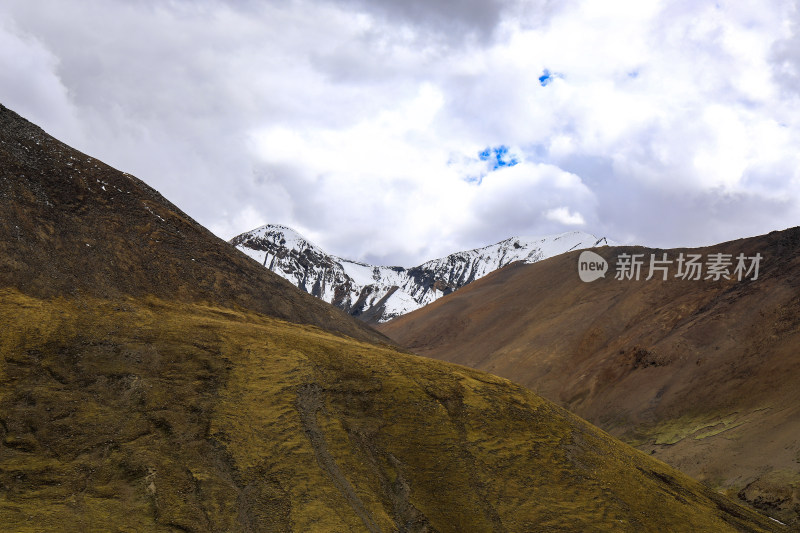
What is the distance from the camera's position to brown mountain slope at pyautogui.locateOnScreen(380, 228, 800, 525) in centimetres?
4203

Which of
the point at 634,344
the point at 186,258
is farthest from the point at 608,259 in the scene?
the point at 186,258

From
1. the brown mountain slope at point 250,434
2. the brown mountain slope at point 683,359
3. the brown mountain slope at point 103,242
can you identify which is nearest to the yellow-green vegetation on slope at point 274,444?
the brown mountain slope at point 250,434

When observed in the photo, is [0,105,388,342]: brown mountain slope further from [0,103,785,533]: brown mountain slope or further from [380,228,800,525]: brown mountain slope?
[380,228,800,525]: brown mountain slope

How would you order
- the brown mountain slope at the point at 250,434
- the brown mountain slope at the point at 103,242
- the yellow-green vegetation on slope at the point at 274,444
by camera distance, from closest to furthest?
the yellow-green vegetation on slope at the point at 274,444 → the brown mountain slope at the point at 250,434 → the brown mountain slope at the point at 103,242

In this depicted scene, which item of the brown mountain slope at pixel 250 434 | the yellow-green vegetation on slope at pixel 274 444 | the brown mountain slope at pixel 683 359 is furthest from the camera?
the brown mountain slope at pixel 683 359

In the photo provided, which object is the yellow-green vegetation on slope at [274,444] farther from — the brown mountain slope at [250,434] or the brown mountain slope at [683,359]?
the brown mountain slope at [683,359]

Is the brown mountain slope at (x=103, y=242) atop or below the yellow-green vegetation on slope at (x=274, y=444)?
atop

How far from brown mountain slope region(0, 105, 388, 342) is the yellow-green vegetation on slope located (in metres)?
4.59

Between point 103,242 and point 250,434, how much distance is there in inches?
965

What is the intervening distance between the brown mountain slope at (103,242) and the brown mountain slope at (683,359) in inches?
1178

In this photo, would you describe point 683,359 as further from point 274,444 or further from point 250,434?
point 250,434

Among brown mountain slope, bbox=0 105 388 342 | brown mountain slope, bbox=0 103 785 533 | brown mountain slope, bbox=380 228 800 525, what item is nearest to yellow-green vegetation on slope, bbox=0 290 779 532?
brown mountain slope, bbox=0 103 785 533

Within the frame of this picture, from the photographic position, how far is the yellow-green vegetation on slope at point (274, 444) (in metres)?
22.2

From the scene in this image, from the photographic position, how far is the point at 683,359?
6228 centimetres
